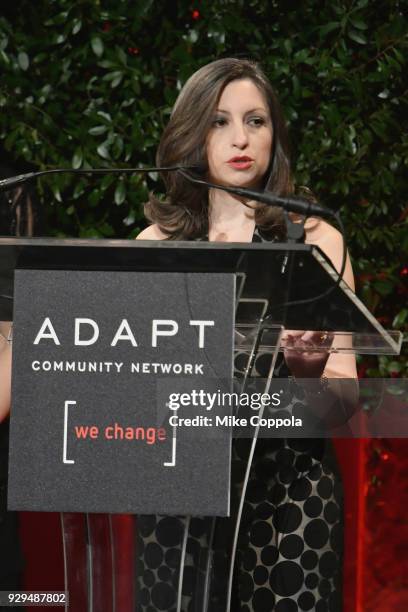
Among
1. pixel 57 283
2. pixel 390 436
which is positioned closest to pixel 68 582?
pixel 57 283

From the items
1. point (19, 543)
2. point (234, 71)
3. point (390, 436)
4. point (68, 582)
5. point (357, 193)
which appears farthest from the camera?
point (357, 193)

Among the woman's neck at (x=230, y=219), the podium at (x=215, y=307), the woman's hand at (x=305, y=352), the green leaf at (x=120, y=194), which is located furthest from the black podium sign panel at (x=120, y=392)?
the green leaf at (x=120, y=194)

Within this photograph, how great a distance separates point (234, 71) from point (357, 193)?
1112mm

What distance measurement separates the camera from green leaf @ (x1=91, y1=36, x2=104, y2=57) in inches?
116

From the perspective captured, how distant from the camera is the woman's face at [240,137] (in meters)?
1.90

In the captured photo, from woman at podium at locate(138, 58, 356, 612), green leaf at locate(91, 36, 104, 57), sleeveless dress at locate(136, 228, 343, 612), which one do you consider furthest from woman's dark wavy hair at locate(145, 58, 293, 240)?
green leaf at locate(91, 36, 104, 57)

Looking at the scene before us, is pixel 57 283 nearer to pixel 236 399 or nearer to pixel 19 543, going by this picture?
pixel 236 399

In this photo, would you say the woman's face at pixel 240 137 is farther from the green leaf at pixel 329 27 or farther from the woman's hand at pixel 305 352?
the green leaf at pixel 329 27

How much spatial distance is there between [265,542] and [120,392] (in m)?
0.36

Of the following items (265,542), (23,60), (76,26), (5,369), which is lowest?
(265,542)

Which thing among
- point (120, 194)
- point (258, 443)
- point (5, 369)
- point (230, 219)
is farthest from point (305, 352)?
point (120, 194)

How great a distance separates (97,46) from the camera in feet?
9.67

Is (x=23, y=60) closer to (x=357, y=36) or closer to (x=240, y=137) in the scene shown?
(x=357, y=36)

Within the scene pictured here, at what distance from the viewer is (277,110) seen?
1.98 metres
